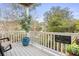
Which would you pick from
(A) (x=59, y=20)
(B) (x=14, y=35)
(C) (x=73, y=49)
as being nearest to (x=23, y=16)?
(B) (x=14, y=35)

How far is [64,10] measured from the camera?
9.41ft

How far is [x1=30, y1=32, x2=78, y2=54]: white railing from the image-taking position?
286 centimetres

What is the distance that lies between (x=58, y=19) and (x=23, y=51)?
2.32ft

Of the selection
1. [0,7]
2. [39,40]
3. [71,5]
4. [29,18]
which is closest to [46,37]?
Answer: [39,40]

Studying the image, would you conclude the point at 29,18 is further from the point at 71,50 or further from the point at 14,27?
the point at 71,50

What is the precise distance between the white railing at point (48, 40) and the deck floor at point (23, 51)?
0.12 meters

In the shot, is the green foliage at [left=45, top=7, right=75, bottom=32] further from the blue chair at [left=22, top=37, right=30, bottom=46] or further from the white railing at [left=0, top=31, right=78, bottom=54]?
the blue chair at [left=22, top=37, right=30, bottom=46]

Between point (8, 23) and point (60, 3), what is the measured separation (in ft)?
2.71

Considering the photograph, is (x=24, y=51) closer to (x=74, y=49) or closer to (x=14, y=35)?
(x=14, y=35)

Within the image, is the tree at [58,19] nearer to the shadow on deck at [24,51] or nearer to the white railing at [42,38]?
the white railing at [42,38]

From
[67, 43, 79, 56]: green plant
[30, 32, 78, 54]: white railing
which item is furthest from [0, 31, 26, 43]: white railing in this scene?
[67, 43, 79, 56]: green plant

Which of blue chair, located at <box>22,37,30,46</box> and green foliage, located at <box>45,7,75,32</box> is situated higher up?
green foliage, located at <box>45,7,75,32</box>

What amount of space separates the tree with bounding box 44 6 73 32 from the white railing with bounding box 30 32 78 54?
0.29ft

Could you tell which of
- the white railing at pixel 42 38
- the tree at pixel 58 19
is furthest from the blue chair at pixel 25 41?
the tree at pixel 58 19
